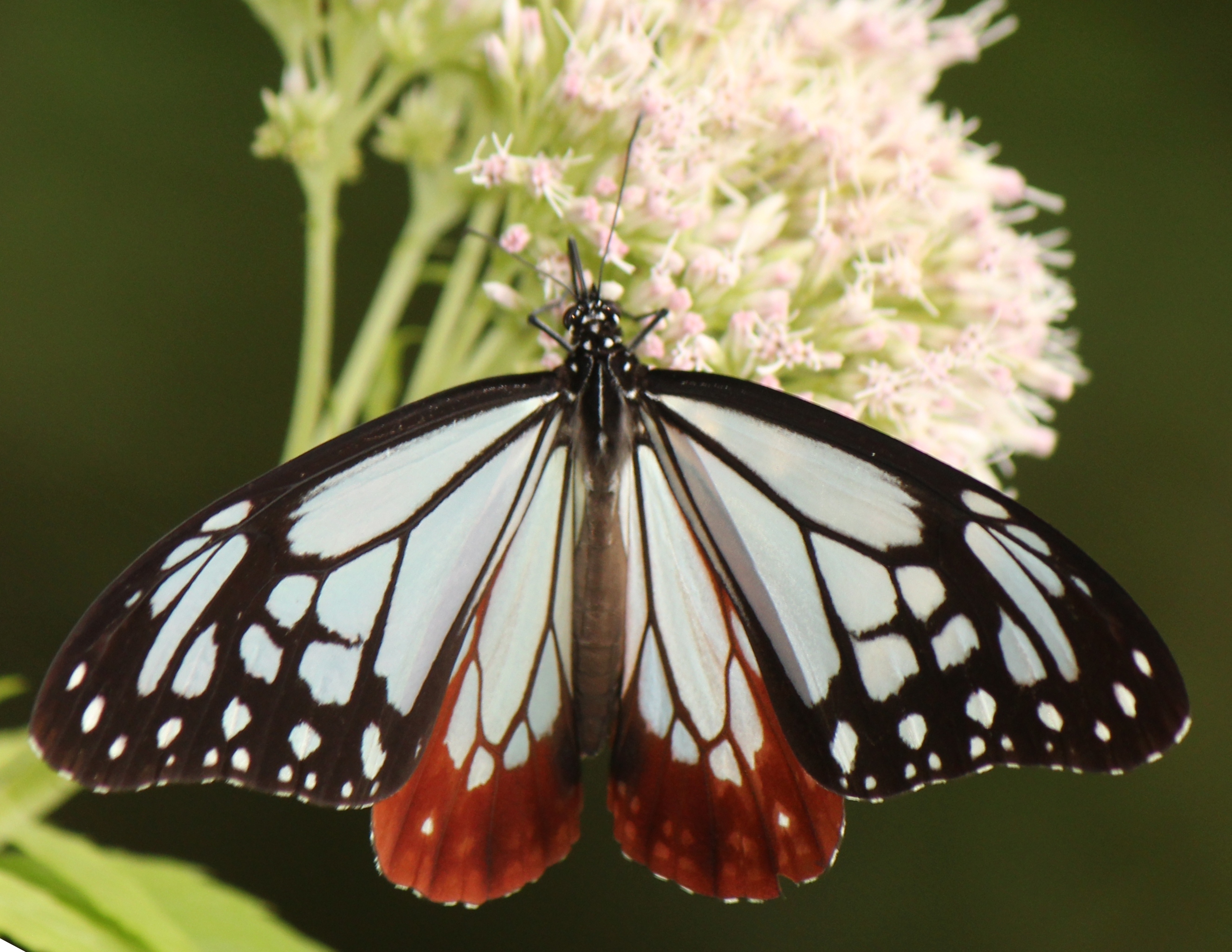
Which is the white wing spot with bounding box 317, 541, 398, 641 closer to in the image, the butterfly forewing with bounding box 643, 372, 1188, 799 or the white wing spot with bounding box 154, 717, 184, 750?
the white wing spot with bounding box 154, 717, 184, 750

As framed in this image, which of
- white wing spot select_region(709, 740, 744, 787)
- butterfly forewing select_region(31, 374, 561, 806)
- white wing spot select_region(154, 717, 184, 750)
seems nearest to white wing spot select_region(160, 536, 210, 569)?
butterfly forewing select_region(31, 374, 561, 806)

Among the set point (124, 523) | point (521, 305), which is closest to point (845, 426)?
point (521, 305)

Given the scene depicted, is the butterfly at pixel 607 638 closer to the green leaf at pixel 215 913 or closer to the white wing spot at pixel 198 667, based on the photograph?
the white wing spot at pixel 198 667

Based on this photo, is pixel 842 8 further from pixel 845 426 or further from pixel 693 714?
pixel 693 714

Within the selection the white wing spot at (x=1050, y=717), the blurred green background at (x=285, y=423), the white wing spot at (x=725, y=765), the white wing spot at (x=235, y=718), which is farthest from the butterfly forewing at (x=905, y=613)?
the blurred green background at (x=285, y=423)

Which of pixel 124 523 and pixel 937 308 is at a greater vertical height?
pixel 124 523

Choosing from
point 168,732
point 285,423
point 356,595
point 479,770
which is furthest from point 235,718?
point 285,423
